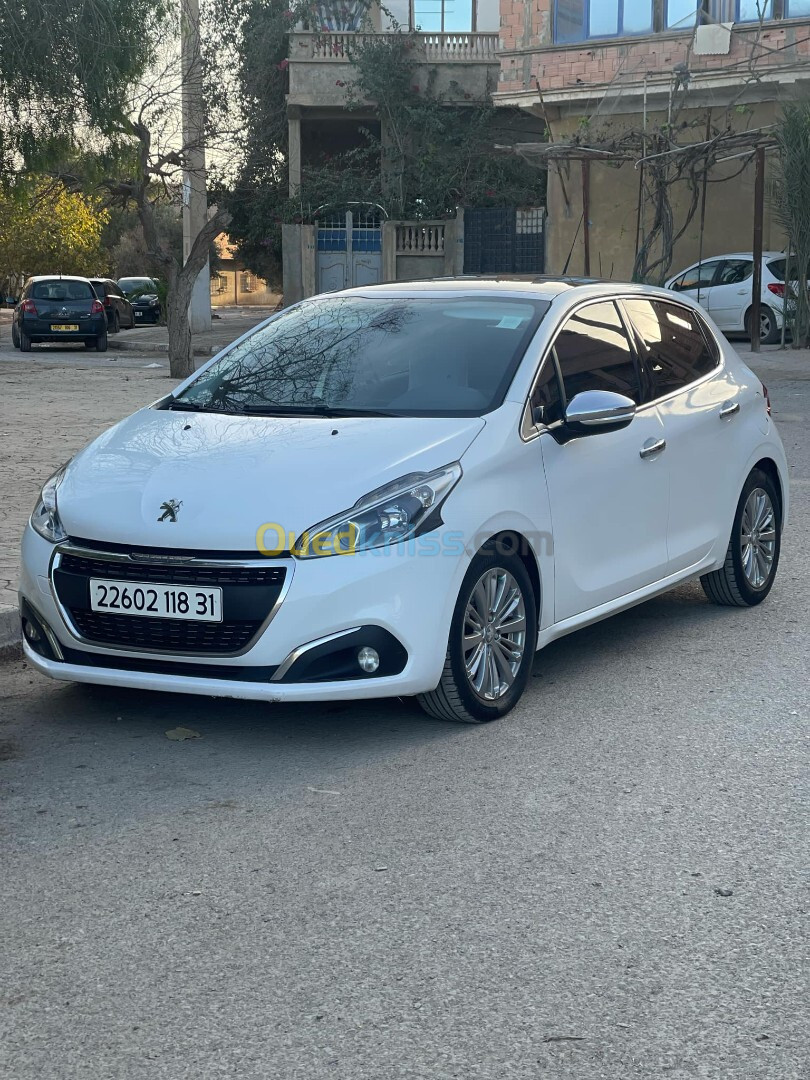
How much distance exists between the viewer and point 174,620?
5.05m

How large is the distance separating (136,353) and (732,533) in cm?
2364

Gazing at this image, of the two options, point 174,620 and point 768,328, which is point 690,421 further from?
point 768,328

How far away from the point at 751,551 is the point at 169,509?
3403 mm

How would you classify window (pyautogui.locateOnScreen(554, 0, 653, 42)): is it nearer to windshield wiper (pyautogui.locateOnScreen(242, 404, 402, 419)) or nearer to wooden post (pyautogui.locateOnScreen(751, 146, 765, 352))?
wooden post (pyautogui.locateOnScreen(751, 146, 765, 352))

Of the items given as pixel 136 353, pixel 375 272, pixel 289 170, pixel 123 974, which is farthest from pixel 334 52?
pixel 123 974

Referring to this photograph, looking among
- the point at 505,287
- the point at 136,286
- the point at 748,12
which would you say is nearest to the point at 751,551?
the point at 505,287

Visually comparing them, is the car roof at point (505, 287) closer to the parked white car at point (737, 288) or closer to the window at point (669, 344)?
the window at point (669, 344)

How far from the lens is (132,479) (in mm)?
5441

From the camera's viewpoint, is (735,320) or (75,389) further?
(735,320)

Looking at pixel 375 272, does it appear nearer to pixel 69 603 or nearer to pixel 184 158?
pixel 184 158

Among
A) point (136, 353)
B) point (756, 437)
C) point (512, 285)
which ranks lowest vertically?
point (136, 353)

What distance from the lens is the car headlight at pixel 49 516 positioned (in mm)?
5406

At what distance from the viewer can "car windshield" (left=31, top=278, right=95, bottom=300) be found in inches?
1185

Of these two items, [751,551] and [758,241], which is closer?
[751,551]
